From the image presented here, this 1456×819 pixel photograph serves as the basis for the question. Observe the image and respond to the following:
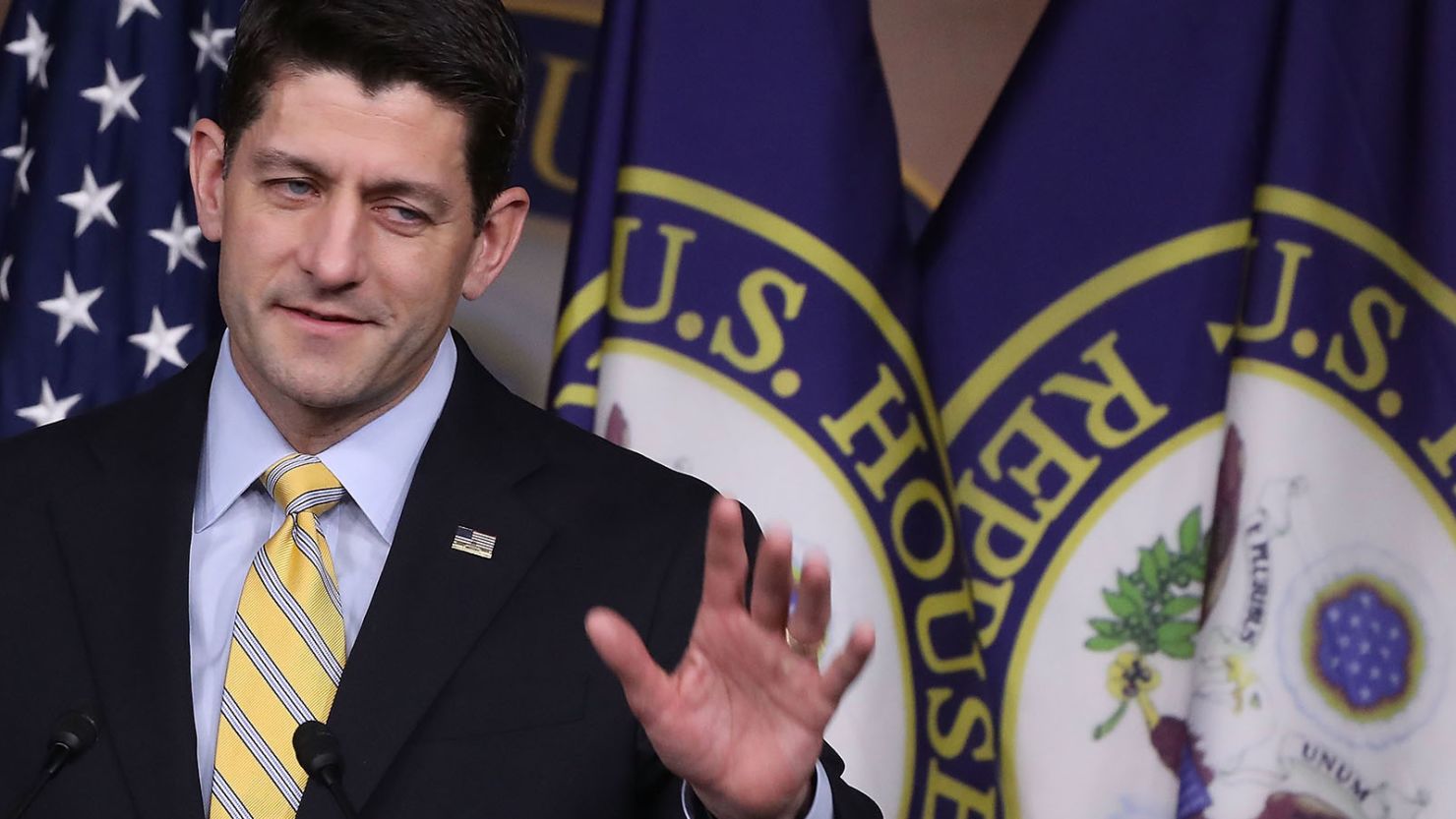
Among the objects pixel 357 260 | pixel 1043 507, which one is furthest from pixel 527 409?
pixel 1043 507

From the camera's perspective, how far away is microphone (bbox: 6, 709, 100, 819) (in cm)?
146

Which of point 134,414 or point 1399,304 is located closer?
point 134,414

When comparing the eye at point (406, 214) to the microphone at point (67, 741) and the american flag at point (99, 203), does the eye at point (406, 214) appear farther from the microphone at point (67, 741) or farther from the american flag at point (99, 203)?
the american flag at point (99, 203)

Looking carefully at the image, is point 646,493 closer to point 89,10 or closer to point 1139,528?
point 1139,528

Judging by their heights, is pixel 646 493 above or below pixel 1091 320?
below

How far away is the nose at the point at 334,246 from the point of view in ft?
5.84

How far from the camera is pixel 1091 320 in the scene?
328cm

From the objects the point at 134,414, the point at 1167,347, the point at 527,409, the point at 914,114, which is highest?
the point at 914,114

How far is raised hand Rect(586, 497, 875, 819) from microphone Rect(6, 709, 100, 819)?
453 mm

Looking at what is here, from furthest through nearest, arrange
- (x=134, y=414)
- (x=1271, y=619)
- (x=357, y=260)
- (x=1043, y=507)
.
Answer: (x=1043, y=507) → (x=1271, y=619) → (x=134, y=414) → (x=357, y=260)

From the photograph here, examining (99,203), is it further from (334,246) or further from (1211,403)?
(1211,403)

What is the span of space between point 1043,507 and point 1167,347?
0.38 m

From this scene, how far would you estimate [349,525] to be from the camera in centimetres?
187

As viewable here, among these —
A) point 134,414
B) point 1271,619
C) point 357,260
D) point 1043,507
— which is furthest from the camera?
point 1043,507
